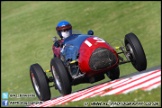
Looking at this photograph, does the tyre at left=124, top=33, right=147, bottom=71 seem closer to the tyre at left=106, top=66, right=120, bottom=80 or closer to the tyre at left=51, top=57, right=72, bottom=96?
the tyre at left=106, top=66, right=120, bottom=80

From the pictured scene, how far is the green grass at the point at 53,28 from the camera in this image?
15789mm

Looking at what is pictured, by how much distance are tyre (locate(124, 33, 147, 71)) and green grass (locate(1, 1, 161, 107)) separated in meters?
3.54

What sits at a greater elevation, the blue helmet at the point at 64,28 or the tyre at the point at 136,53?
the blue helmet at the point at 64,28

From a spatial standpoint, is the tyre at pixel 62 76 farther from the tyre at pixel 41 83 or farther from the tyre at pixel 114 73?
the tyre at pixel 114 73

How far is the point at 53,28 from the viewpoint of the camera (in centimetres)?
2408

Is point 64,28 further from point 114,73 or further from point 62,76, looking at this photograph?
point 62,76

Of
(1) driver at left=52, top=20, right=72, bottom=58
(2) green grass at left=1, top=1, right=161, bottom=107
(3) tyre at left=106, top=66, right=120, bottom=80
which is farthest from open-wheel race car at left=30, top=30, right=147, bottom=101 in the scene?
(2) green grass at left=1, top=1, right=161, bottom=107

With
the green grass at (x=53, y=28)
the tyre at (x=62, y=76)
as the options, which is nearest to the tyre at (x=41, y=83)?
the tyre at (x=62, y=76)

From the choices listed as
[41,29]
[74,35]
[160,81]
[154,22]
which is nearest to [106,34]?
[154,22]

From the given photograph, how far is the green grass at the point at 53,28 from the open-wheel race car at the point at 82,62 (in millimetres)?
3106

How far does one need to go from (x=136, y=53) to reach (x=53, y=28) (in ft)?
47.1

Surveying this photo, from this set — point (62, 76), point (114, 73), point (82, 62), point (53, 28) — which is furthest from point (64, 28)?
point (53, 28)

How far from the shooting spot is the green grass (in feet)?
51.8

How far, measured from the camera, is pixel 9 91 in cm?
1438
